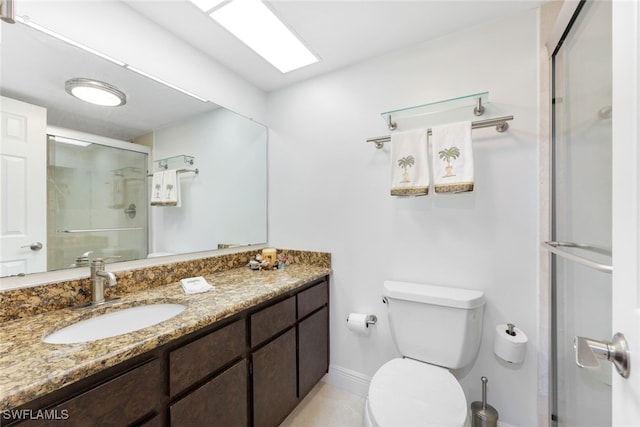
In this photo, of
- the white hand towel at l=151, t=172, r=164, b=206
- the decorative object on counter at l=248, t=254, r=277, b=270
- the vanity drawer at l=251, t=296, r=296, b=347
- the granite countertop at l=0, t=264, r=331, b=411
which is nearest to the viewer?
the granite countertop at l=0, t=264, r=331, b=411

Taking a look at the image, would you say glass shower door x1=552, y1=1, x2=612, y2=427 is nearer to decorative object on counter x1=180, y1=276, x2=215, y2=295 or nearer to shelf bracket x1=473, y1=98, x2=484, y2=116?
shelf bracket x1=473, y1=98, x2=484, y2=116

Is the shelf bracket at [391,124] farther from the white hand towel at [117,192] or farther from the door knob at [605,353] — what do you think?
the white hand towel at [117,192]

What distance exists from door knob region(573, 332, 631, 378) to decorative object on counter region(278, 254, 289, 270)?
154 cm

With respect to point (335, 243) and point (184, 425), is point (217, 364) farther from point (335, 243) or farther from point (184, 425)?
point (335, 243)

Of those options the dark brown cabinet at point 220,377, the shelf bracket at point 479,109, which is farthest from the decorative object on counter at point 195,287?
the shelf bracket at point 479,109

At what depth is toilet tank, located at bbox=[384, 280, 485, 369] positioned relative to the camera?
49.6 inches

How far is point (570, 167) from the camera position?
3.64 feet

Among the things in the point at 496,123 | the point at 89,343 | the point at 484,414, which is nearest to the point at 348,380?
the point at 484,414

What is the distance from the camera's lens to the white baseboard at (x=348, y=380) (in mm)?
1721

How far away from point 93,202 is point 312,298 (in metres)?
1.27

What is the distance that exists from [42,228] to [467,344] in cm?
198

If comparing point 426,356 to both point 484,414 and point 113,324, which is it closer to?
point 484,414

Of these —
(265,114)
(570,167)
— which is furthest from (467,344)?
(265,114)

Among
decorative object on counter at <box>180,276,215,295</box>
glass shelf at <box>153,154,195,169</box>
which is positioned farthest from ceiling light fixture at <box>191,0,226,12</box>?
decorative object on counter at <box>180,276,215,295</box>
